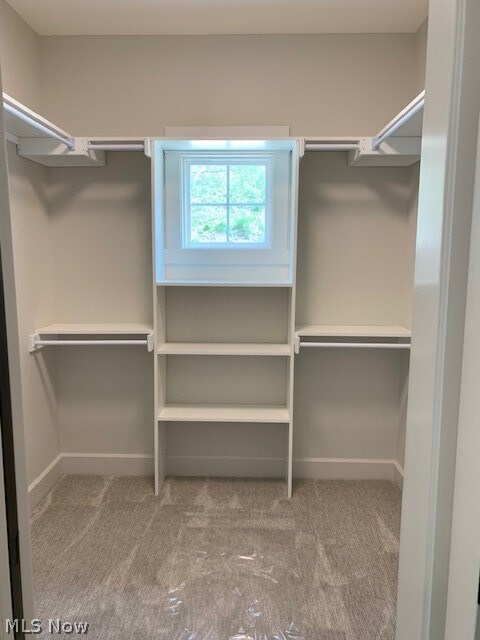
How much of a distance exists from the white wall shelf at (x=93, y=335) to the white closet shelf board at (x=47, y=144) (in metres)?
0.97

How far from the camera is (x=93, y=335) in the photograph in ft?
9.08

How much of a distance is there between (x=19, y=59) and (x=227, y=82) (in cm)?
113

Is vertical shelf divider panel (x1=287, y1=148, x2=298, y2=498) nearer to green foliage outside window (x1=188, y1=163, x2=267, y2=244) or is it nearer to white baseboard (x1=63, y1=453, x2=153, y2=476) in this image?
green foliage outside window (x1=188, y1=163, x2=267, y2=244)

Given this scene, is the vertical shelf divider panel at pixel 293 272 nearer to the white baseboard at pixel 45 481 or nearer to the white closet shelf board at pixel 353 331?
the white closet shelf board at pixel 353 331

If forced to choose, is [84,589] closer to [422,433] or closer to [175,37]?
A: [422,433]

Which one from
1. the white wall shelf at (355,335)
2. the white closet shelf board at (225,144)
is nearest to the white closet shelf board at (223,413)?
the white wall shelf at (355,335)

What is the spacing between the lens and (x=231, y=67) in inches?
101

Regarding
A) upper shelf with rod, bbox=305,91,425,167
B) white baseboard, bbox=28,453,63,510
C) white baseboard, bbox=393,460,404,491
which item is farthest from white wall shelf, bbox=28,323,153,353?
white baseboard, bbox=393,460,404,491

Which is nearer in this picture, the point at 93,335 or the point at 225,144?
the point at 225,144

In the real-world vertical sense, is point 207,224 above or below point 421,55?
below

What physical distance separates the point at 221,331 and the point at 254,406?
52 cm

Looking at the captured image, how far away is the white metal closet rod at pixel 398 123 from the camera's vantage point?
174 cm

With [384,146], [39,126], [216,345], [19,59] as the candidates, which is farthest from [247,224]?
[19,59]

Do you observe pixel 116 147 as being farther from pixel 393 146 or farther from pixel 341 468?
pixel 341 468
